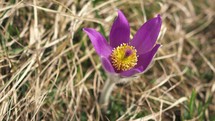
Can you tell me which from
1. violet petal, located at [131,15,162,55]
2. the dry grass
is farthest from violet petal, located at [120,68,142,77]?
the dry grass

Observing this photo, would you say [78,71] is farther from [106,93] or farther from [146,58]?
[146,58]

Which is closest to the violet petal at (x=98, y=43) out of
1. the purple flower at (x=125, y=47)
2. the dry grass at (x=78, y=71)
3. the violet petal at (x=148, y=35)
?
the purple flower at (x=125, y=47)

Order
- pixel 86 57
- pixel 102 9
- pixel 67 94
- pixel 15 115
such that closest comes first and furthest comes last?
pixel 15 115 → pixel 67 94 → pixel 86 57 → pixel 102 9

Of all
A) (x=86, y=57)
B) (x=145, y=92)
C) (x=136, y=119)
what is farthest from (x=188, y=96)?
(x=86, y=57)

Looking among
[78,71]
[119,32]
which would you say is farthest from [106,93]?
[119,32]

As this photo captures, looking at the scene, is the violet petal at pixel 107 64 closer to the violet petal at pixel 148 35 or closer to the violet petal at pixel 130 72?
the violet petal at pixel 130 72

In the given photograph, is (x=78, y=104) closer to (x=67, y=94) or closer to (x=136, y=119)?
(x=67, y=94)
